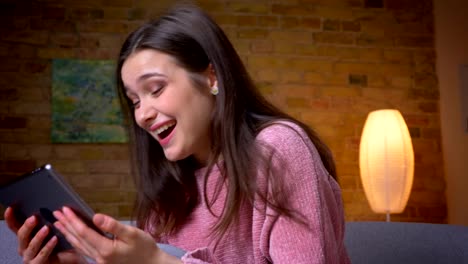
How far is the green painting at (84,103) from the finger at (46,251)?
2.70 metres

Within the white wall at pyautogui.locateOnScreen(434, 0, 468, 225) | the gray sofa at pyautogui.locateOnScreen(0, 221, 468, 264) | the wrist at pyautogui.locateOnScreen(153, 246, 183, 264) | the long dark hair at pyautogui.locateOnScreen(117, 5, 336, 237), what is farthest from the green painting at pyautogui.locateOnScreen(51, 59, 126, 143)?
the wrist at pyautogui.locateOnScreen(153, 246, 183, 264)

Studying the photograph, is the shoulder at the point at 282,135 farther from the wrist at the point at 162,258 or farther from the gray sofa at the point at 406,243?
the gray sofa at the point at 406,243

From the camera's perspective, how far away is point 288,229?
100cm

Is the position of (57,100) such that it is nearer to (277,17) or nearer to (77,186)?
(77,186)

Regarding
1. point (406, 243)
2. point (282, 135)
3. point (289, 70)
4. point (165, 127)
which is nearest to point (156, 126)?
point (165, 127)

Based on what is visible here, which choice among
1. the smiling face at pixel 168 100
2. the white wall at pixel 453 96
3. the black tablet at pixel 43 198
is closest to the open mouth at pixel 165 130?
the smiling face at pixel 168 100

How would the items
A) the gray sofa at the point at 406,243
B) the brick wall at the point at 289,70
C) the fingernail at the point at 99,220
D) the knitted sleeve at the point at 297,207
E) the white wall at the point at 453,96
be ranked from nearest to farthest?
the fingernail at the point at 99,220
the knitted sleeve at the point at 297,207
the gray sofa at the point at 406,243
the brick wall at the point at 289,70
the white wall at the point at 453,96

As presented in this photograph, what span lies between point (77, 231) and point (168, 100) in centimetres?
33

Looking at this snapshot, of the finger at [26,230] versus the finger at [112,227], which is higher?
the finger at [112,227]

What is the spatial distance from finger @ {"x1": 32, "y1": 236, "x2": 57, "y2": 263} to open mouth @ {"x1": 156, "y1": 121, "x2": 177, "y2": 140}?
0.27 metres

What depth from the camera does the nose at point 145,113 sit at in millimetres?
1118

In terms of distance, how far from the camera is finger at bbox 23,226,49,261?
1.03 m

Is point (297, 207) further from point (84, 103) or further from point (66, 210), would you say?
point (84, 103)

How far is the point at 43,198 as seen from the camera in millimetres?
932
